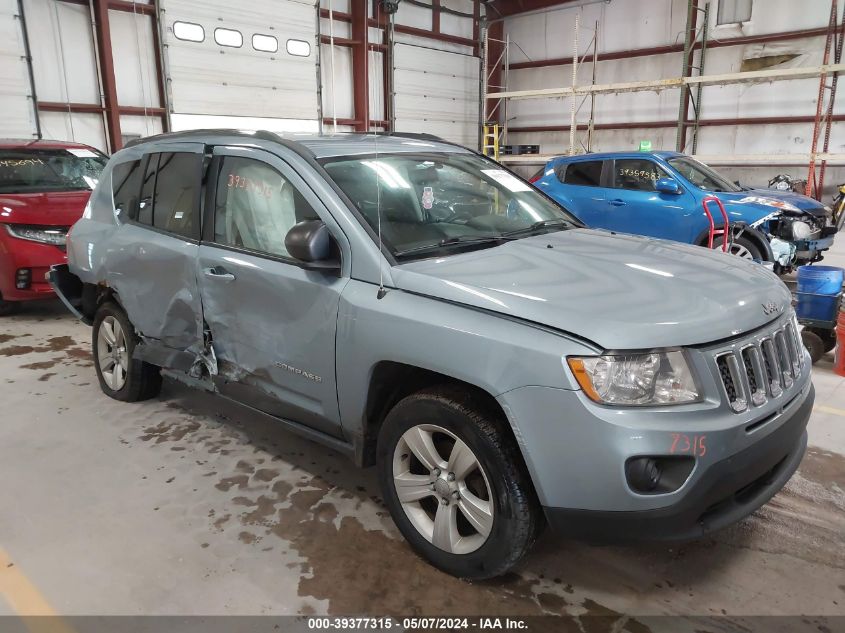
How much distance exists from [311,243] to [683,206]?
6.56 metres

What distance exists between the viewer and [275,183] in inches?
112

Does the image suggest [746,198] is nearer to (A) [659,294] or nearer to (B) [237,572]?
(A) [659,294]

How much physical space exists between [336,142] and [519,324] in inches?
59.9

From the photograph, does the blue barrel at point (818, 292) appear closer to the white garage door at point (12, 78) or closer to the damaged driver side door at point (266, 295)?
the damaged driver side door at point (266, 295)

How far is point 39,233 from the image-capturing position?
608 centimetres

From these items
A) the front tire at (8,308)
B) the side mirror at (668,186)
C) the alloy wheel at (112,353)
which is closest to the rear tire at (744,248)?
the side mirror at (668,186)

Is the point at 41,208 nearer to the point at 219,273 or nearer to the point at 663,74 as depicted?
the point at 219,273

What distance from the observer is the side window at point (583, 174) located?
860cm

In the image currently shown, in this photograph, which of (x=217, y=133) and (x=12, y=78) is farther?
(x=12, y=78)

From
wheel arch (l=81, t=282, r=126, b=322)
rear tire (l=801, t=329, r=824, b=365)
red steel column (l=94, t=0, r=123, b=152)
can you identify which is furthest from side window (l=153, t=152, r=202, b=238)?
red steel column (l=94, t=0, r=123, b=152)

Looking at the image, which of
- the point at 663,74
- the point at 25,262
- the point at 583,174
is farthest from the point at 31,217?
the point at 663,74

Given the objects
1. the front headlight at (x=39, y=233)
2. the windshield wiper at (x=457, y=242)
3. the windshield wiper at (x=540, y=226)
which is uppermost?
the windshield wiper at (x=540, y=226)

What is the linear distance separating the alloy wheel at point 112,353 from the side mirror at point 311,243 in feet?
6.63

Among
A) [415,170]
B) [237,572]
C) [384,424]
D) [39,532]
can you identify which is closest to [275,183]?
[415,170]
